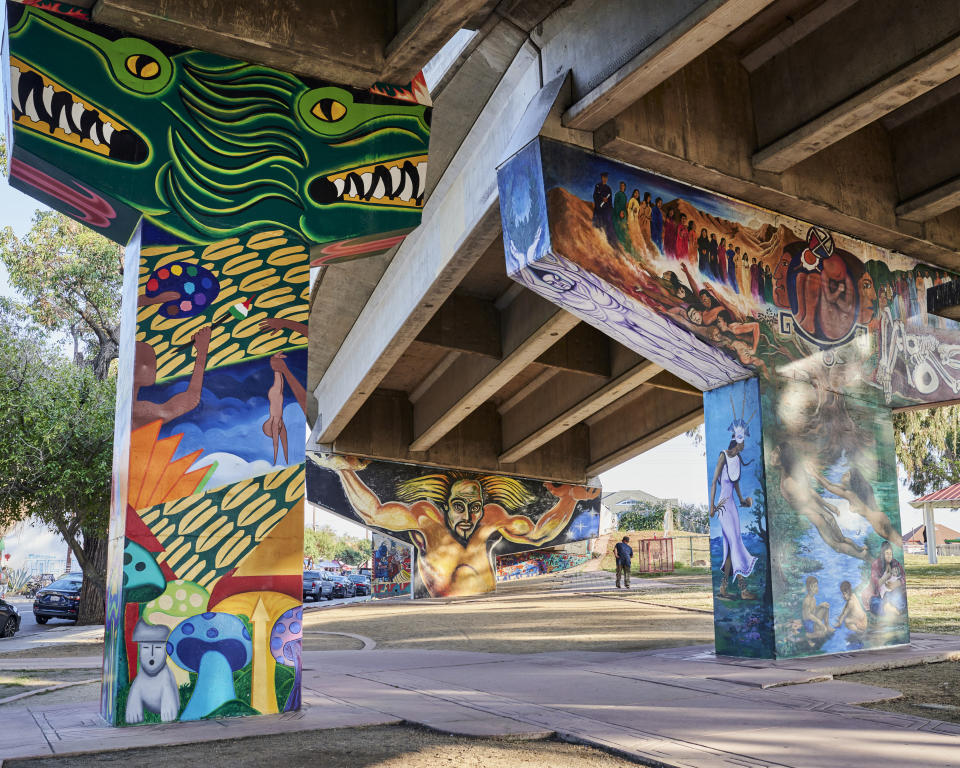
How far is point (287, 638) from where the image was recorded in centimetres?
722

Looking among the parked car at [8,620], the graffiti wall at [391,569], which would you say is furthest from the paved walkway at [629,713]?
the graffiti wall at [391,569]

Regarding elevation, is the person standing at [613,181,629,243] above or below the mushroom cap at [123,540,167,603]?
above

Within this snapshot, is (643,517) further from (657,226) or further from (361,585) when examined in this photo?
(657,226)

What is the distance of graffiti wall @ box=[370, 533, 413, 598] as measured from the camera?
31250 mm

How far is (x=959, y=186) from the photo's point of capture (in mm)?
11164

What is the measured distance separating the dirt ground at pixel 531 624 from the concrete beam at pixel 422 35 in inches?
298

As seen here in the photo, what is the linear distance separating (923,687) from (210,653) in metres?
6.54

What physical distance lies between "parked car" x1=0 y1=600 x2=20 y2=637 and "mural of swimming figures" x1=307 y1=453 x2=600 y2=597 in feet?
30.1

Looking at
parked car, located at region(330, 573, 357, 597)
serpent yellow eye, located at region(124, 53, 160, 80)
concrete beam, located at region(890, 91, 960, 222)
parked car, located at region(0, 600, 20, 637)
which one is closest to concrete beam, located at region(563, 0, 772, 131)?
serpent yellow eye, located at region(124, 53, 160, 80)

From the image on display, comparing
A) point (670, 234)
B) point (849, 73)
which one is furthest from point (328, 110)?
point (849, 73)

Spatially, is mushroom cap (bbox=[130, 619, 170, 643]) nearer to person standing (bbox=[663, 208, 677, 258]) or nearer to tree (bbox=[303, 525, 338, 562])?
person standing (bbox=[663, 208, 677, 258])

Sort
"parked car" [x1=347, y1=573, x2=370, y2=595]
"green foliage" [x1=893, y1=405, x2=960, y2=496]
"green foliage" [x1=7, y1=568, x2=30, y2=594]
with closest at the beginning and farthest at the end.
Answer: "green foliage" [x1=893, y1=405, x2=960, y2=496]
"parked car" [x1=347, y1=573, x2=370, y2=595]
"green foliage" [x1=7, y1=568, x2=30, y2=594]

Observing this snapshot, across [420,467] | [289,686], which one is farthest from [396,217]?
[420,467]

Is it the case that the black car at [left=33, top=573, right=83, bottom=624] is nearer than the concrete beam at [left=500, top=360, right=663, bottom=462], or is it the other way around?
the concrete beam at [left=500, top=360, right=663, bottom=462]
